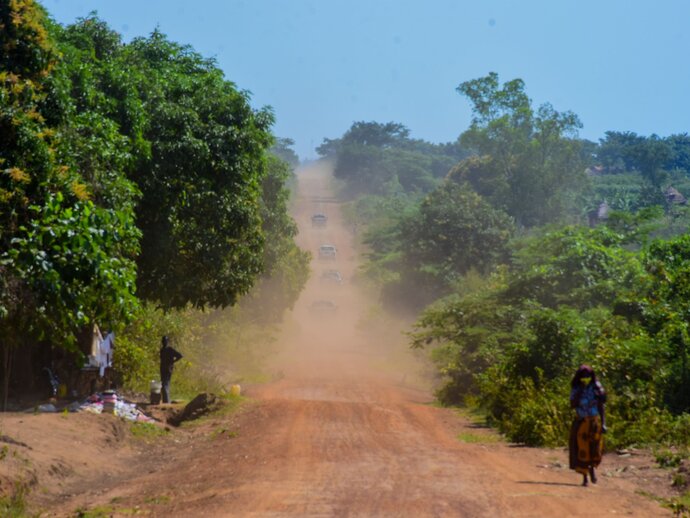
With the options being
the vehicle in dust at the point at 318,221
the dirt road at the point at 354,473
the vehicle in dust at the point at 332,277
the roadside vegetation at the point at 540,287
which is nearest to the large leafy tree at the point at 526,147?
the roadside vegetation at the point at 540,287

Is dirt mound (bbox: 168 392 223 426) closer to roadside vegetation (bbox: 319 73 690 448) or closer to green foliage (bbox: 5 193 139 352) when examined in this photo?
roadside vegetation (bbox: 319 73 690 448)

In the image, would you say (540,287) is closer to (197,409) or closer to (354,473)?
(197,409)

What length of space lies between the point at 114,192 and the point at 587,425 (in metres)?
9.73

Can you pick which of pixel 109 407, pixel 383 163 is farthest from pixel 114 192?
pixel 383 163

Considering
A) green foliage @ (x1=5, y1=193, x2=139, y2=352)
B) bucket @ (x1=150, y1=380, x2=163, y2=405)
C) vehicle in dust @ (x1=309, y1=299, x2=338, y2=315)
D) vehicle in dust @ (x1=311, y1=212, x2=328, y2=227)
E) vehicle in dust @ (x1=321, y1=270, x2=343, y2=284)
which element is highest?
green foliage @ (x1=5, y1=193, x2=139, y2=352)

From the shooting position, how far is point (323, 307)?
2837 inches

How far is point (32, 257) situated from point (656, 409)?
35.7 ft

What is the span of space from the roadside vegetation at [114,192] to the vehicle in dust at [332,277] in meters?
50.4

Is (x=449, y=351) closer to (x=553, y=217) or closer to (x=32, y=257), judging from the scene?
(x=32, y=257)

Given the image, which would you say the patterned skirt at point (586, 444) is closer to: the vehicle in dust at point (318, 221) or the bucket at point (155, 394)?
the bucket at point (155, 394)

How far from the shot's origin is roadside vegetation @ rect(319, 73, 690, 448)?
18734mm

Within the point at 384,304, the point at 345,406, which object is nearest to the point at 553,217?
the point at 384,304

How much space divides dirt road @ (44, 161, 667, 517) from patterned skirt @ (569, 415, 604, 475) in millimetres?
326

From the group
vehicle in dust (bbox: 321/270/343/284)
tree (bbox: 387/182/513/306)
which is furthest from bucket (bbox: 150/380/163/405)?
vehicle in dust (bbox: 321/270/343/284)
